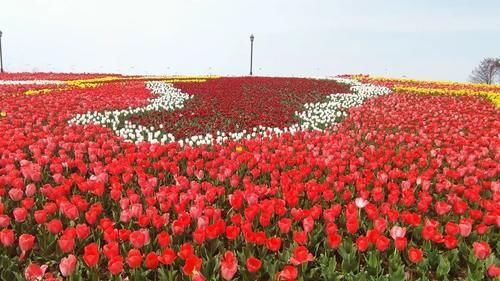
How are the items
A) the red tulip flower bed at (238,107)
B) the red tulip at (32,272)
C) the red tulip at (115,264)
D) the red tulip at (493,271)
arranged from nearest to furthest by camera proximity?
the red tulip at (115,264) → the red tulip at (32,272) → the red tulip at (493,271) → the red tulip flower bed at (238,107)

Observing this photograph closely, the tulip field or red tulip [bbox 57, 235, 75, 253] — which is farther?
the tulip field

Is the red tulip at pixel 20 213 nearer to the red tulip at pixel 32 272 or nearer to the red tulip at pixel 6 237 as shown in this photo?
the red tulip at pixel 6 237

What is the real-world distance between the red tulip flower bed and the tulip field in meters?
0.15

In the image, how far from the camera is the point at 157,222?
173 inches

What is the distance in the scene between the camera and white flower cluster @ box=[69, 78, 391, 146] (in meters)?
10.2

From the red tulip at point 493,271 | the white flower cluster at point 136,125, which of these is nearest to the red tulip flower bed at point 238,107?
the white flower cluster at point 136,125

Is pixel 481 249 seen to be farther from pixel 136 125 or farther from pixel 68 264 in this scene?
pixel 136 125

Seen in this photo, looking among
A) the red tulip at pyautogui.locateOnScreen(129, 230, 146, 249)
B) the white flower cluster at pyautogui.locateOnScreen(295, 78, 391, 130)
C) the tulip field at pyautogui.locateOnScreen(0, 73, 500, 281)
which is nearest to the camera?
the red tulip at pyautogui.locateOnScreen(129, 230, 146, 249)

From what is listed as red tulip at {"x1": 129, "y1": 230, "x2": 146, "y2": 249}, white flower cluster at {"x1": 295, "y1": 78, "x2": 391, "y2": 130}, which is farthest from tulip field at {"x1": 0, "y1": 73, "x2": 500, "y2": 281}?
white flower cluster at {"x1": 295, "y1": 78, "x2": 391, "y2": 130}

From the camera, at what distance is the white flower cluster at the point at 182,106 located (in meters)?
10.2

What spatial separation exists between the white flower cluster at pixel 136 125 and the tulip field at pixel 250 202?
0.09 meters

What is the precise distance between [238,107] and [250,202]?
9867mm

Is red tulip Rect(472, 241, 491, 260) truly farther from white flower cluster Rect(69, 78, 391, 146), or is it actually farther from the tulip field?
white flower cluster Rect(69, 78, 391, 146)

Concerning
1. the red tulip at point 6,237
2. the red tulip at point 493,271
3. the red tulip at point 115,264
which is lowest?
the red tulip at point 493,271
